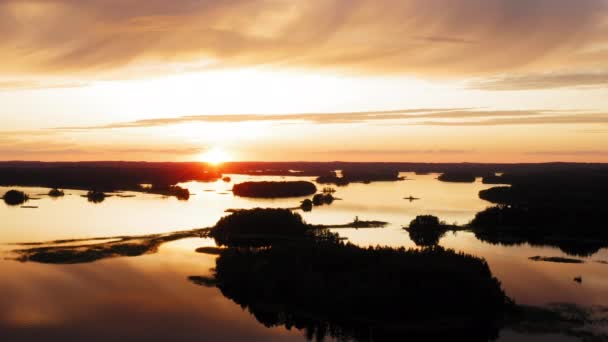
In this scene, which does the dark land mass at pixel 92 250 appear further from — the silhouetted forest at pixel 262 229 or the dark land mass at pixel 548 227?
the dark land mass at pixel 548 227

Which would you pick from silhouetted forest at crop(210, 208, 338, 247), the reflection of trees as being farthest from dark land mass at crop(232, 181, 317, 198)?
the reflection of trees

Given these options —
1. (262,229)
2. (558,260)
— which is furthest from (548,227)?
(262,229)

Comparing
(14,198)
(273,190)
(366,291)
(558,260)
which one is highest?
(273,190)

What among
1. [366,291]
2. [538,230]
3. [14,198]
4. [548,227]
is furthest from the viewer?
[14,198]

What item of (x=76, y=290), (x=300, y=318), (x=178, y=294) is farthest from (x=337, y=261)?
(x=76, y=290)

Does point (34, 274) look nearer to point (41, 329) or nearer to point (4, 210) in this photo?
point (41, 329)

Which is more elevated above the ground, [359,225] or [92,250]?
[359,225]

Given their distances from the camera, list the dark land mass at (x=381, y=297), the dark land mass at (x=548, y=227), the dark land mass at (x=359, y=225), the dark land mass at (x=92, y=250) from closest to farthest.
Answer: the dark land mass at (x=381, y=297)
the dark land mass at (x=92, y=250)
the dark land mass at (x=548, y=227)
the dark land mass at (x=359, y=225)

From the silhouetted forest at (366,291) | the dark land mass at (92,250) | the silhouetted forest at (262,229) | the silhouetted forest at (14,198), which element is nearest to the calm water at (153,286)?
the dark land mass at (92,250)

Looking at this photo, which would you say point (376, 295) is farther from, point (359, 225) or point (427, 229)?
point (359, 225)
